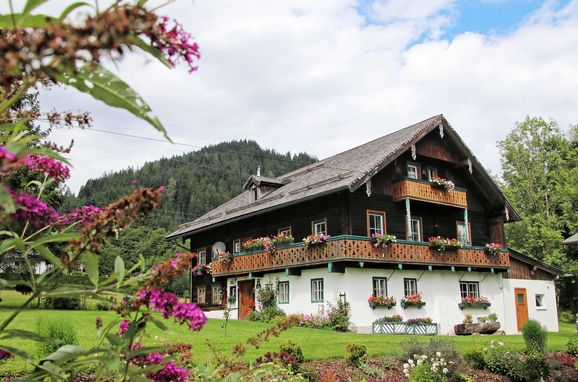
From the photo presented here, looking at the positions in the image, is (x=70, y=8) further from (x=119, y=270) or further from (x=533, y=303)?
(x=533, y=303)

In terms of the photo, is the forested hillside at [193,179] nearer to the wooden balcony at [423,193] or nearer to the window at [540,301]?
the window at [540,301]

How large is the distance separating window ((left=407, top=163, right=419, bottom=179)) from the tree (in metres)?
20.4

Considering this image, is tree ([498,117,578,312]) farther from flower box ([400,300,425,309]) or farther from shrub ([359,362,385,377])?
shrub ([359,362,385,377])

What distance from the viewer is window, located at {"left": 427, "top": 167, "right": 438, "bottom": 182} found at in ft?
85.2

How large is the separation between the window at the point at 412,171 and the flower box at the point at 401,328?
7055mm

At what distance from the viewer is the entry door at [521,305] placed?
2705 centimetres

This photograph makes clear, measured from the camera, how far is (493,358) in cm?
1271

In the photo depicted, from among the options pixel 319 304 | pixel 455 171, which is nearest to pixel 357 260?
pixel 319 304

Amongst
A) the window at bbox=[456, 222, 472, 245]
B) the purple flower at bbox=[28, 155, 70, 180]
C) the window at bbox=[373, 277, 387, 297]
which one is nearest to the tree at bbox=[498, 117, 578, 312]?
the window at bbox=[456, 222, 472, 245]

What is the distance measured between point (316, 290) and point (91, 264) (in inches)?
838

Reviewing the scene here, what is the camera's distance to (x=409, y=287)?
76.7ft

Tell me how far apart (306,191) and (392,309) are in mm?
6218

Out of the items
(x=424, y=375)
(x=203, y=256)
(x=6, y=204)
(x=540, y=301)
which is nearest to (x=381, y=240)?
(x=424, y=375)

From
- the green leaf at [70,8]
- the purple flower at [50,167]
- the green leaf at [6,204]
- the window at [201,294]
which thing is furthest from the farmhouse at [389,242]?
the green leaf at [6,204]
